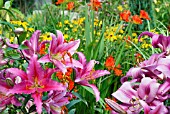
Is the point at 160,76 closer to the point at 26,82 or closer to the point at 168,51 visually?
the point at 168,51

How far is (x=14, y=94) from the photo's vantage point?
141cm

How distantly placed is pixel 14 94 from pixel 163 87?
485mm

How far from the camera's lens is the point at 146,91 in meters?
1.37

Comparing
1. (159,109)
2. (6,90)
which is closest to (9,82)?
(6,90)

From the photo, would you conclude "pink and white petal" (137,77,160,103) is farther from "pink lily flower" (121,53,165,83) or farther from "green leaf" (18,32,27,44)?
"green leaf" (18,32,27,44)

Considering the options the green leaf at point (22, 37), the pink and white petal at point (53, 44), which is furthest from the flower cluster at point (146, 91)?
the green leaf at point (22, 37)

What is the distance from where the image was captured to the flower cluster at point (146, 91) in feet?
4.37


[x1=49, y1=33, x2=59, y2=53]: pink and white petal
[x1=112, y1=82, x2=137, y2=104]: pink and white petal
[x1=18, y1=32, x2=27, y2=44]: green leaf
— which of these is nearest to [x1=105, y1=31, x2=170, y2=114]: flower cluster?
[x1=112, y1=82, x2=137, y2=104]: pink and white petal

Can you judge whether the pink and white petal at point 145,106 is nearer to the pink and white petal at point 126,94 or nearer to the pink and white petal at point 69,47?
the pink and white petal at point 126,94

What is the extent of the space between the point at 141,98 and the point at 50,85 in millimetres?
295

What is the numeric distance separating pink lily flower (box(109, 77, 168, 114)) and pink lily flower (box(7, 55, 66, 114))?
0.21 m

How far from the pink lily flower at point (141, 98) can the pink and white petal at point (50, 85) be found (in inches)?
7.6

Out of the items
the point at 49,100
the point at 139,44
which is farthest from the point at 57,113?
the point at 139,44

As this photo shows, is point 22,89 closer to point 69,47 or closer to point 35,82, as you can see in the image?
point 35,82
